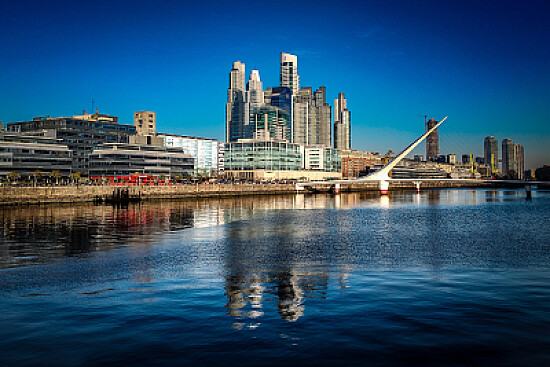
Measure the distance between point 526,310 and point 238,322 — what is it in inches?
401

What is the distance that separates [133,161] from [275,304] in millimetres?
154280

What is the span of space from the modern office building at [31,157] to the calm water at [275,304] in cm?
11743

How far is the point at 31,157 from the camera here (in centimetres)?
14050

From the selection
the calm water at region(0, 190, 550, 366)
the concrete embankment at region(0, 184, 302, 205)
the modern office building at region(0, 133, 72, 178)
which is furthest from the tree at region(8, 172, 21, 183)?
the calm water at region(0, 190, 550, 366)

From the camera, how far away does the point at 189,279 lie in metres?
21.7

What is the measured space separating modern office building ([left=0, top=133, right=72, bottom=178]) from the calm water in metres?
117

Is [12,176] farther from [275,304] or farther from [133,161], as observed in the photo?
[275,304]

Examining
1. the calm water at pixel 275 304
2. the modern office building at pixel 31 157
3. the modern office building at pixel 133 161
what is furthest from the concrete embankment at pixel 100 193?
the calm water at pixel 275 304

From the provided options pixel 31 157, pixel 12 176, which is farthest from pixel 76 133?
pixel 12 176

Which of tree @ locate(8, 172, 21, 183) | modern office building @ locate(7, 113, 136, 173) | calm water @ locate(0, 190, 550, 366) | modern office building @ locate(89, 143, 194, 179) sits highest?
modern office building @ locate(7, 113, 136, 173)

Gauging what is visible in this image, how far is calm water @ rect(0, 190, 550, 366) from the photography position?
12602 millimetres

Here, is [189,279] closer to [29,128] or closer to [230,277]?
[230,277]

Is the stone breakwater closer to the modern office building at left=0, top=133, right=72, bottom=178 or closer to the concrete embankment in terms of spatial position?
the concrete embankment

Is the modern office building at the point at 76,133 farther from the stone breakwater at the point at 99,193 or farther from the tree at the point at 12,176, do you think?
the stone breakwater at the point at 99,193
